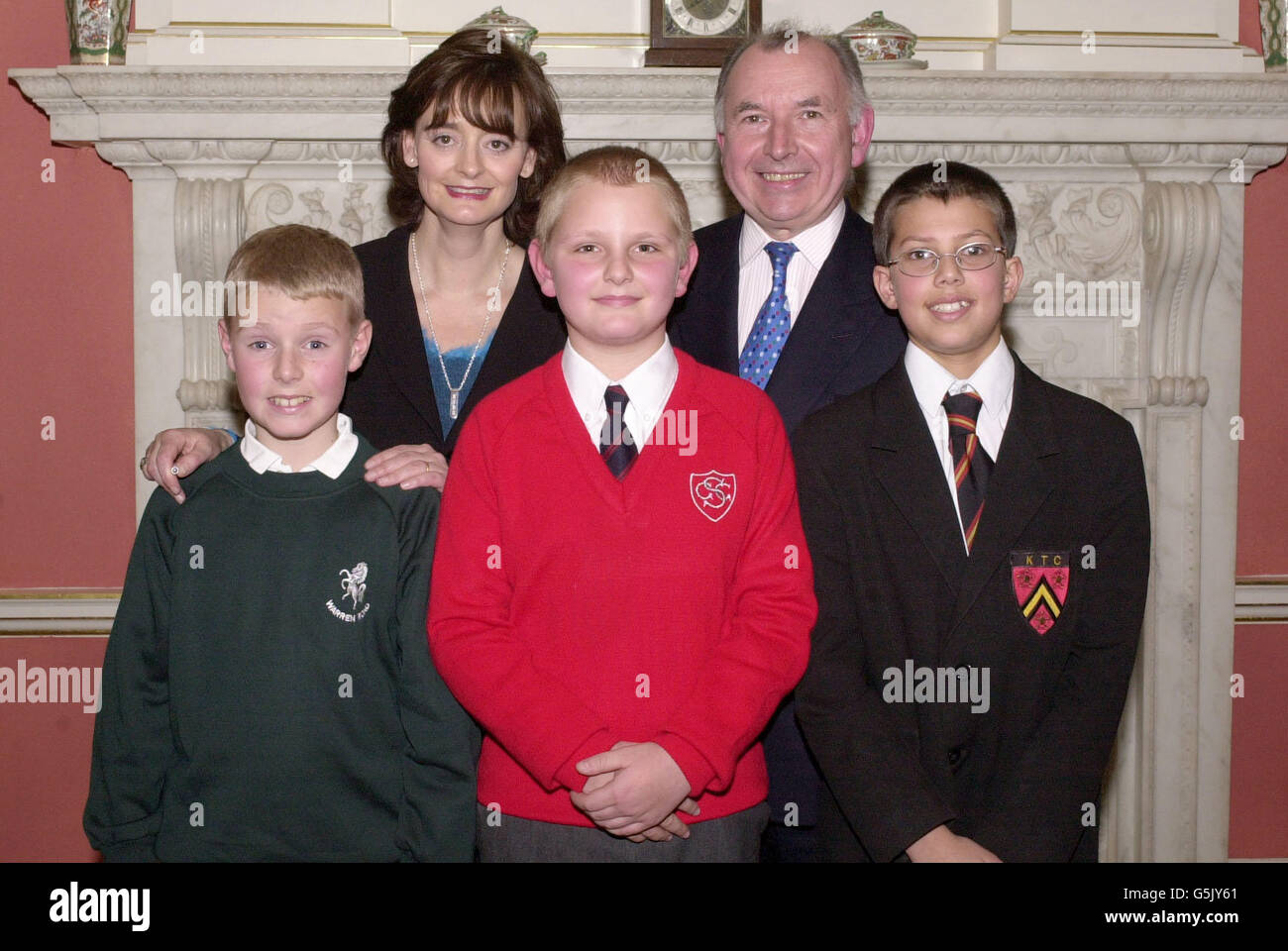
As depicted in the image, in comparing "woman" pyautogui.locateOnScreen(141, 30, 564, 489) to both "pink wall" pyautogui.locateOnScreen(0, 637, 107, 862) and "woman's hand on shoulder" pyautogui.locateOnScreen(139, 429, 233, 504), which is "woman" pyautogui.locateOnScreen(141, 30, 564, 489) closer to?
"woman's hand on shoulder" pyautogui.locateOnScreen(139, 429, 233, 504)

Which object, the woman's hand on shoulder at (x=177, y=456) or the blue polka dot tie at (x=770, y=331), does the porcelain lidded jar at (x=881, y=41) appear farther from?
the woman's hand on shoulder at (x=177, y=456)

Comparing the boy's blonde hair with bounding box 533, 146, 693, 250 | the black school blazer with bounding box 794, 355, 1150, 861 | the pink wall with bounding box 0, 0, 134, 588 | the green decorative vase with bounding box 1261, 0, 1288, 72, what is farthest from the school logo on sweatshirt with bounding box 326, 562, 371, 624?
the green decorative vase with bounding box 1261, 0, 1288, 72

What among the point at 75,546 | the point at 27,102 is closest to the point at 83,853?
the point at 75,546

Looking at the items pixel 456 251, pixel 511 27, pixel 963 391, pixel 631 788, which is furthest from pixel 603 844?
pixel 511 27

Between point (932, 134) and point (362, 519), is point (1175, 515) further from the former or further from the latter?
point (362, 519)

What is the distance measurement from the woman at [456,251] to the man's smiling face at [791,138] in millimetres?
350

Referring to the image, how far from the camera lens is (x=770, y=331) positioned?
208 centimetres

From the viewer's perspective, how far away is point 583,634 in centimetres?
165

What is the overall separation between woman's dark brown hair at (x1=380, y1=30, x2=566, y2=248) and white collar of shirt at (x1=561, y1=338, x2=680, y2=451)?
528mm

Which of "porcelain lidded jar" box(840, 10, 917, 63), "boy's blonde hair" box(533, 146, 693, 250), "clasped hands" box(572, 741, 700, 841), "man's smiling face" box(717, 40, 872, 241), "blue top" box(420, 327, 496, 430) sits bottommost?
"clasped hands" box(572, 741, 700, 841)

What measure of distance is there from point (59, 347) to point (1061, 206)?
2738 millimetres

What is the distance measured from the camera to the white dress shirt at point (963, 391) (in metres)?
1.84

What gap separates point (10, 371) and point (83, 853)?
4.46ft

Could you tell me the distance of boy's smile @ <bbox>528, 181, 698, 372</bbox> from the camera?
170 centimetres
